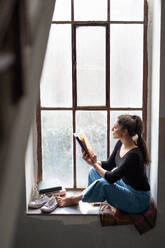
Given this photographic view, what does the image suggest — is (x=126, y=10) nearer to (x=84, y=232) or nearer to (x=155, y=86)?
(x=155, y=86)

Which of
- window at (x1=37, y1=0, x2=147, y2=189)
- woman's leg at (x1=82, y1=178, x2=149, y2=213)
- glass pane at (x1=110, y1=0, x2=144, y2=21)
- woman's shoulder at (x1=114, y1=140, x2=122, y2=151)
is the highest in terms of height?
glass pane at (x1=110, y1=0, x2=144, y2=21)

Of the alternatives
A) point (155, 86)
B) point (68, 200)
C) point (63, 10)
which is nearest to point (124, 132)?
point (155, 86)

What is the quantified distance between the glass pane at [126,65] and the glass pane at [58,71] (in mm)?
366

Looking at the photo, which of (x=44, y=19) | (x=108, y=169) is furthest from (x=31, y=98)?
(x=108, y=169)

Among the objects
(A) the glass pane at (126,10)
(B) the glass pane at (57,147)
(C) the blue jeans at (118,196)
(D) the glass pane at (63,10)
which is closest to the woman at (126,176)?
(C) the blue jeans at (118,196)

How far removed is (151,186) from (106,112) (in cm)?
72

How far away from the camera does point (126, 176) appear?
279 cm

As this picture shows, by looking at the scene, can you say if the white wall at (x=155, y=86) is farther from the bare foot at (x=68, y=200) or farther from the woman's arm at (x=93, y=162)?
the bare foot at (x=68, y=200)

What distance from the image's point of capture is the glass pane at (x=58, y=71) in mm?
3064

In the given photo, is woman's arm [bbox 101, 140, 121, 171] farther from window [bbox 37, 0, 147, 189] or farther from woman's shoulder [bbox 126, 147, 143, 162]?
woman's shoulder [bbox 126, 147, 143, 162]

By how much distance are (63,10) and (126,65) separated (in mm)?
684

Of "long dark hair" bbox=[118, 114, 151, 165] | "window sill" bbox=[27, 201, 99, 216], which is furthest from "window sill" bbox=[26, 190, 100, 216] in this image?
"long dark hair" bbox=[118, 114, 151, 165]

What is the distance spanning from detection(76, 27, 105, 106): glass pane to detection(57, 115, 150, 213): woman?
42 centimetres

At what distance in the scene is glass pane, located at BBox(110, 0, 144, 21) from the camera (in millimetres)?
3000
